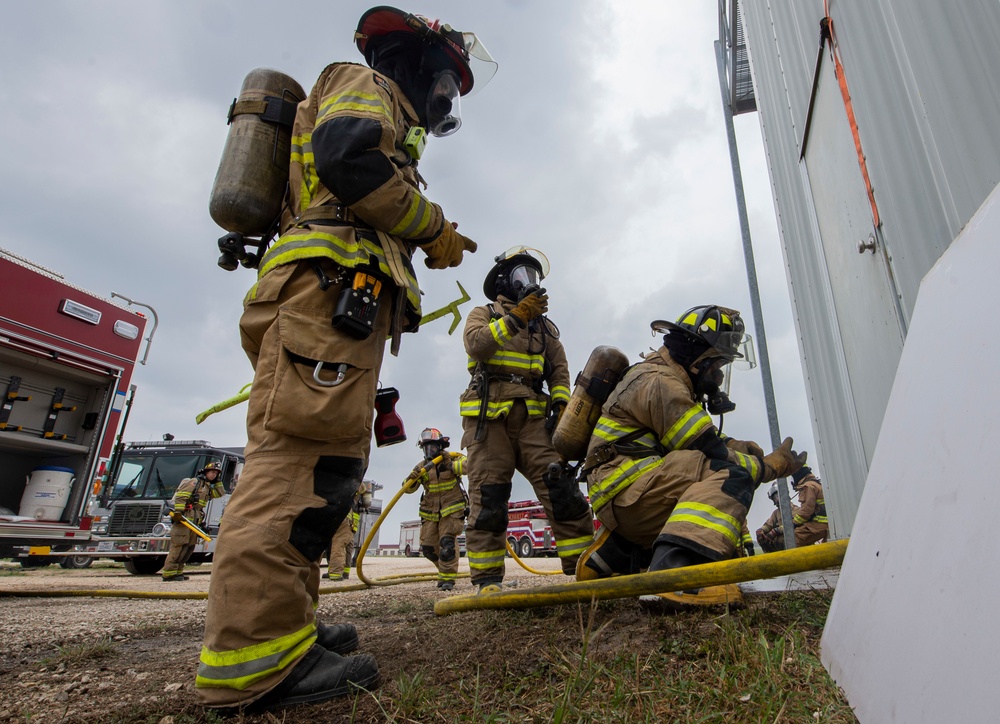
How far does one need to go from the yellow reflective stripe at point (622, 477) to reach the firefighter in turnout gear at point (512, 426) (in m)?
0.56

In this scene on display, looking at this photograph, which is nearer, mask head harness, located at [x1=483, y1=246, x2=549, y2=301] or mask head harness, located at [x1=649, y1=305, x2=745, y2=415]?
mask head harness, located at [x1=649, y1=305, x2=745, y2=415]

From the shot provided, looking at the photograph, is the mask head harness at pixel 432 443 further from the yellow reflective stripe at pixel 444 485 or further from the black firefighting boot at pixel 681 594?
the black firefighting boot at pixel 681 594

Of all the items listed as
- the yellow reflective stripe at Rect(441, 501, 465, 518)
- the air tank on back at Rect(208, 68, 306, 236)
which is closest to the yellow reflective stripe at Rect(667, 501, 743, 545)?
the air tank on back at Rect(208, 68, 306, 236)

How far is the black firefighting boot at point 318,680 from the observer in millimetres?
1383

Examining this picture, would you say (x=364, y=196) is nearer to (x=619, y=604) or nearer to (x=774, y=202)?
(x=619, y=604)

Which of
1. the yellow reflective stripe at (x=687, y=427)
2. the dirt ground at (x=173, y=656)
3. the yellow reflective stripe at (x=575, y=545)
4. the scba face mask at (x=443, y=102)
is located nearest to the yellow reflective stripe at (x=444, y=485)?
the yellow reflective stripe at (x=575, y=545)

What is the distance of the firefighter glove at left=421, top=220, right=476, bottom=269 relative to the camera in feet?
7.09

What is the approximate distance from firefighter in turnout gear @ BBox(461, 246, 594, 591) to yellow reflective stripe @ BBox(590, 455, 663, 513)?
22.2 inches

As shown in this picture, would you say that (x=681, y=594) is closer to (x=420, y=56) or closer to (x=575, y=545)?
(x=575, y=545)

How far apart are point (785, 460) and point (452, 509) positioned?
5.11 meters

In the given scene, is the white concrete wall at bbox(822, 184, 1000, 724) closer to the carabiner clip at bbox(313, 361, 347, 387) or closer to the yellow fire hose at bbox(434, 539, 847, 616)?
the yellow fire hose at bbox(434, 539, 847, 616)

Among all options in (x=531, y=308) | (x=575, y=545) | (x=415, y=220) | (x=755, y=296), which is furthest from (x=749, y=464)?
(x=755, y=296)

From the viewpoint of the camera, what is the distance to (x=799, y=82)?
3529mm

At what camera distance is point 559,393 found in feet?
13.0
